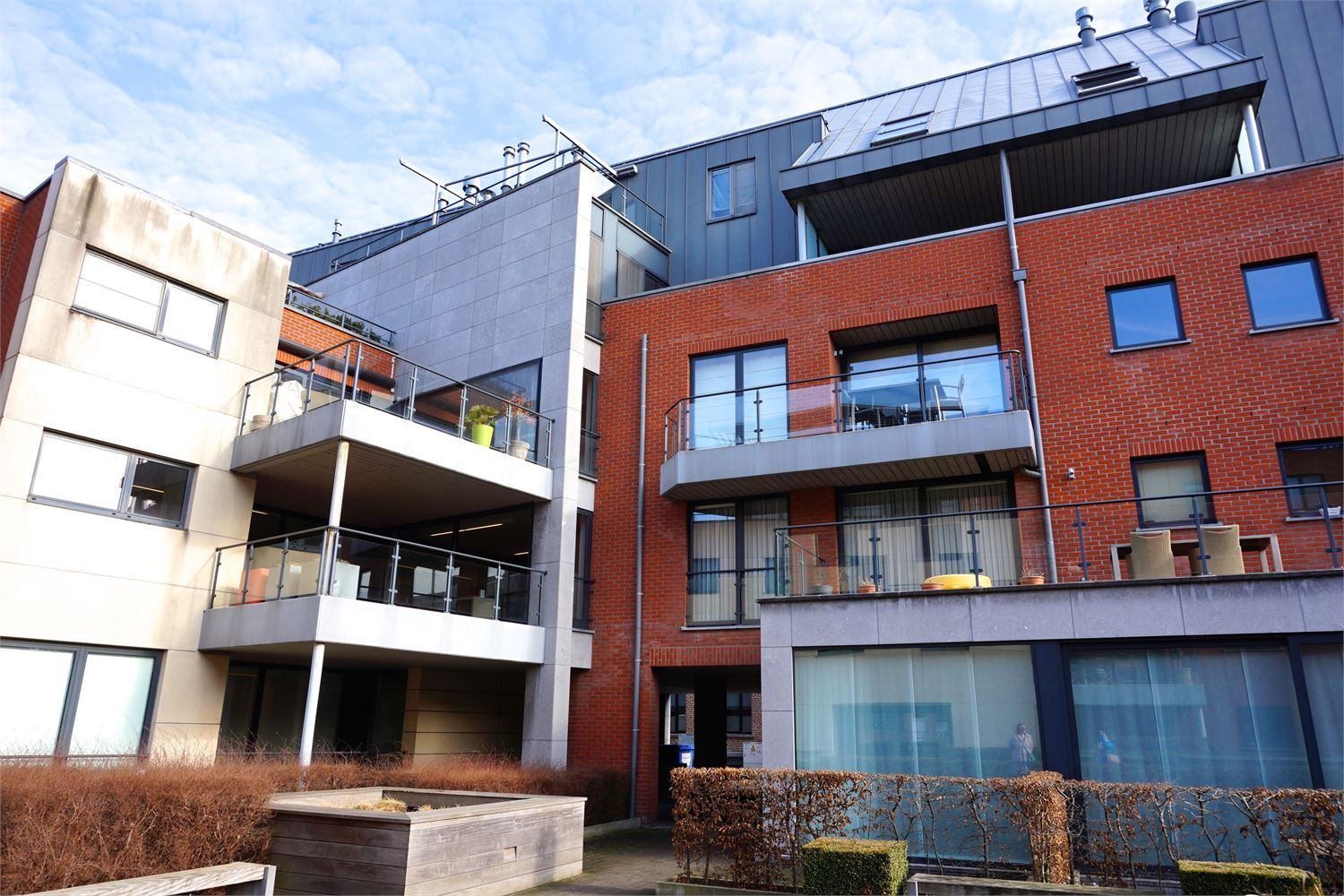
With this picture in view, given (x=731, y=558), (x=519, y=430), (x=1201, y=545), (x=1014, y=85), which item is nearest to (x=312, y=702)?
(x=519, y=430)

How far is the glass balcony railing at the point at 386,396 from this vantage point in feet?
44.5

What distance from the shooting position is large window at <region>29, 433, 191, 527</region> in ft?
40.5

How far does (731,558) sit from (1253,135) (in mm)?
10570

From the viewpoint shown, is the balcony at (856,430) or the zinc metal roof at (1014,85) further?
the zinc metal roof at (1014,85)

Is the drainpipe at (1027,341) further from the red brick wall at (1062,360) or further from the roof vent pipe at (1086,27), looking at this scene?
the roof vent pipe at (1086,27)

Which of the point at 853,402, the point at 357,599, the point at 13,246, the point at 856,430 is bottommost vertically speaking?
the point at 357,599

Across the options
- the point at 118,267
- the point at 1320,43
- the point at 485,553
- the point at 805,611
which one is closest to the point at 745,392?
the point at 805,611

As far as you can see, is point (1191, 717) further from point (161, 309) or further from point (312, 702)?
point (161, 309)

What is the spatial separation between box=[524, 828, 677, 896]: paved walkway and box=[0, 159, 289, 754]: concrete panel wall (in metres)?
6.08

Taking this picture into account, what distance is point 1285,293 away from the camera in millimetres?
13008

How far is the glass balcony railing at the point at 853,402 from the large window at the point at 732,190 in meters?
5.94

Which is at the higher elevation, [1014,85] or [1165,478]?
[1014,85]

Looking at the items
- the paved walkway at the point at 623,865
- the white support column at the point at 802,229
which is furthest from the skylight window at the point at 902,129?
the paved walkway at the point at 623,865

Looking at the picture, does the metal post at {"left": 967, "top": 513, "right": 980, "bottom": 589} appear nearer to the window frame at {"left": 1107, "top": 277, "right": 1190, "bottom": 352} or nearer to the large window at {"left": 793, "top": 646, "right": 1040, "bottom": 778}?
the large window at {"left": 793, "top": 646, "right": 1040, "bottom": 778}
